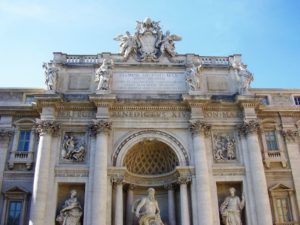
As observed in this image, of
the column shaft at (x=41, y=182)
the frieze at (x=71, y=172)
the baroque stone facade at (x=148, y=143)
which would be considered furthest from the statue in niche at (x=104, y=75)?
the frieze at (x=71, y=172)

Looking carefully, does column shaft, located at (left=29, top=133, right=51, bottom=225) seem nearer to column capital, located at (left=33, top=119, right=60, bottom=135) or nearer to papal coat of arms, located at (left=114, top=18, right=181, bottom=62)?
column capital, located at (left=33, top=119, right=60, bottom=135)

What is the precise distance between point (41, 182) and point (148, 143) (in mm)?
6480

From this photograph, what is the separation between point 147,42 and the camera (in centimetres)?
2598

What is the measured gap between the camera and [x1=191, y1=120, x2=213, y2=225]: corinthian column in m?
20.2

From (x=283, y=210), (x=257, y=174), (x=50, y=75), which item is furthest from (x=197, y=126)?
(x=50, y=75)

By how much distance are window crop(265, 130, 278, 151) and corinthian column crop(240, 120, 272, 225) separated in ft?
6.30

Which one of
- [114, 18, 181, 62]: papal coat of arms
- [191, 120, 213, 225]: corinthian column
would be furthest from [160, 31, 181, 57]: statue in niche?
[191, 120, 213, 225]: corinthian column

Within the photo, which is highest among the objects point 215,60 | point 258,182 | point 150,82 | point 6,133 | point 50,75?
point 215,60

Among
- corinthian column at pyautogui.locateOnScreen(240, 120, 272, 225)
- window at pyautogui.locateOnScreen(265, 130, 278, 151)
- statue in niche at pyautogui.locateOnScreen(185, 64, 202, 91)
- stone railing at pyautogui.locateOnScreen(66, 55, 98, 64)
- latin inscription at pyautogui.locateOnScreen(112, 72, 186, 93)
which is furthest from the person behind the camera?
stone railing at pyautogui.locateOnScreen(66, 55, 98, 64)

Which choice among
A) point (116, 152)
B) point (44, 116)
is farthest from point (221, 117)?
point (44, 116)

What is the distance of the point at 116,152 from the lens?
22172mm

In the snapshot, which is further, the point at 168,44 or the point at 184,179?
the point at 168,44

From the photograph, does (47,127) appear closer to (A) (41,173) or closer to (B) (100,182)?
(A) (41,173)

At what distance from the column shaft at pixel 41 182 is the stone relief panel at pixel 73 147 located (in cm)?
93
